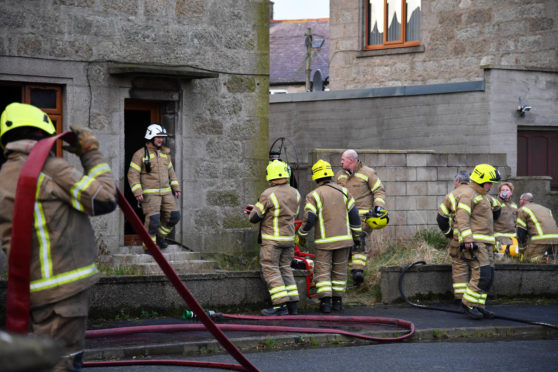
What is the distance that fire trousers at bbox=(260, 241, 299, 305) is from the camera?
10812 millimetres

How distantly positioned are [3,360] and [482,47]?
19514 mm

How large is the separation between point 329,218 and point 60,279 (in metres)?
6.69

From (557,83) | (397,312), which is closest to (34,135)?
(397,312)

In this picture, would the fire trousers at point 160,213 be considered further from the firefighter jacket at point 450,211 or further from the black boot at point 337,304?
the firefighter jacket at point 450,211

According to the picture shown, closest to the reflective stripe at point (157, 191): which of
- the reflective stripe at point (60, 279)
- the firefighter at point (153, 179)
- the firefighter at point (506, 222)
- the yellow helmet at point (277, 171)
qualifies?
the firefighter at point (153, 179)

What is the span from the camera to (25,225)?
15.7ft

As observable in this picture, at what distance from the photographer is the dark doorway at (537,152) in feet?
62.0

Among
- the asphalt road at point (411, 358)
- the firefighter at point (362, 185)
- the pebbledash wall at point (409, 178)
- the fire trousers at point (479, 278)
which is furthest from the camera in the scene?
the pebbledash wall at point (409, 178)

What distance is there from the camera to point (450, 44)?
68.8ft

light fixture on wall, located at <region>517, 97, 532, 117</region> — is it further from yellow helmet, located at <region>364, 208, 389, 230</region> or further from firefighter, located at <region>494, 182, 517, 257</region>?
yellow helmet, located at <region>364, 208, 389, 230</region>

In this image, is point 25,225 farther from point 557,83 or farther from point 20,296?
point 557,83

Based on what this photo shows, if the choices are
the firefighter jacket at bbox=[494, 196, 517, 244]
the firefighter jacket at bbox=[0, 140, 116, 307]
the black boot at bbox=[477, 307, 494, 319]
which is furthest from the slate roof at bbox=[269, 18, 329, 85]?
the firefighter jacket at bbox=[0, 140, 116, 307]

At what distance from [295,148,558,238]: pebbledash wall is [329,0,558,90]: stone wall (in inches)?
186

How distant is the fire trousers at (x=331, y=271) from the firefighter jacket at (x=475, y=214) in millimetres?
1507
